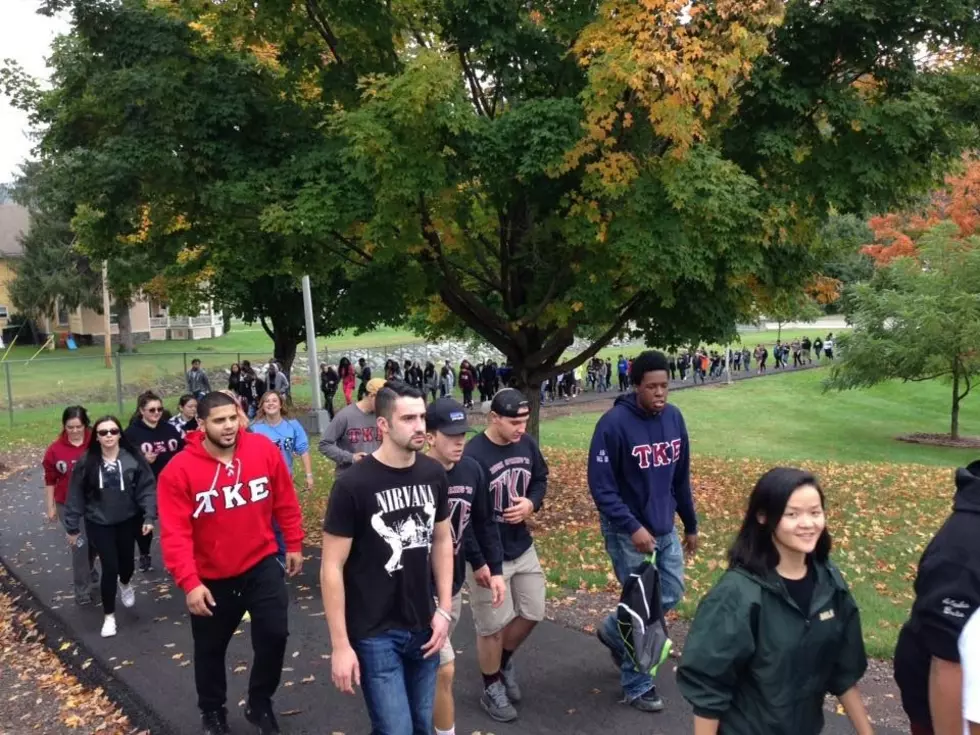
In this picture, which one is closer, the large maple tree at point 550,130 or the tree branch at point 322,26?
the large maple tree at point 550,130

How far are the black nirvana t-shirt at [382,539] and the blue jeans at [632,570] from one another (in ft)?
5.25

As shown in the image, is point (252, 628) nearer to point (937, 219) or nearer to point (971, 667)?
point (971, 667)

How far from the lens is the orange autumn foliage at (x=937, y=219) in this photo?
30609 millimetres

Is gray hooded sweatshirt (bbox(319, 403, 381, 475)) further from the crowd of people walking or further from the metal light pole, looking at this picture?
the metal light pole

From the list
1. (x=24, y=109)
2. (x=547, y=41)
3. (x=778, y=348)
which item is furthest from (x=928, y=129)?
(x=778, y=348)

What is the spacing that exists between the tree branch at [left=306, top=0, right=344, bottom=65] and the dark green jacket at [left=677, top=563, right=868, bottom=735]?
7.95 meters

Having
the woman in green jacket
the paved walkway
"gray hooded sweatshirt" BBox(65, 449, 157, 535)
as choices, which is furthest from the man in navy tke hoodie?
"gray hooded sweatshirt" BBox(65, 449, 157, 535)

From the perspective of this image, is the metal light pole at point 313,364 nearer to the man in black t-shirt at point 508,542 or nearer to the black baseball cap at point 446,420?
the man in black t-shirt at point 508,542

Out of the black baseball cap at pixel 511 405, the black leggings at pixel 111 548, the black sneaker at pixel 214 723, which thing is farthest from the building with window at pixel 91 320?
the black baseball cap at pixel 511 405

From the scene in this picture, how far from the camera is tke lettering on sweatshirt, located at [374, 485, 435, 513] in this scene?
3.40 meters

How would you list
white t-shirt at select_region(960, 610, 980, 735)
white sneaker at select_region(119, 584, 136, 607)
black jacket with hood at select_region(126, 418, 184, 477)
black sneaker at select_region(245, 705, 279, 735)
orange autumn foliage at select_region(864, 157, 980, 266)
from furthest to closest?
1. orange autumn foliage at select_region(864, 157, 980, 266)
2. black jacket with hood at select_region(126, 418, 184, 477)
3. white sneaker at select_region(119, 584, 136, 607)
4. black sneaker at select_region(245, 705, 279, 735)
5. white t-shirt at select_region(960, 610, 980, 735)

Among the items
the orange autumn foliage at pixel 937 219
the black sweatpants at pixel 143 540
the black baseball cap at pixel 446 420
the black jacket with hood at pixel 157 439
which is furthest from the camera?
the orange autumn foliage at pixel 937 219

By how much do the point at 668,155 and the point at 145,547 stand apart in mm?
6218

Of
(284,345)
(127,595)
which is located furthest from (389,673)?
(284,345)
